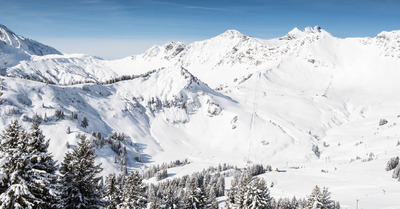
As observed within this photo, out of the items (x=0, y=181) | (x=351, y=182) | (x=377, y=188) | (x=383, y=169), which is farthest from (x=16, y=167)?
(x=383, y=169)

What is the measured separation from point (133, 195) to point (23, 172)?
605 inches

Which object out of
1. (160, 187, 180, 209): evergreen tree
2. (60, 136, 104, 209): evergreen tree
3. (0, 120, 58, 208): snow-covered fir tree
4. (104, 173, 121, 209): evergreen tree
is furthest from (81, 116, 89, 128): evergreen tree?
(0, 120, 58, 208): snow-covered fir tree

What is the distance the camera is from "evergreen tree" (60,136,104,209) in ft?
79.1

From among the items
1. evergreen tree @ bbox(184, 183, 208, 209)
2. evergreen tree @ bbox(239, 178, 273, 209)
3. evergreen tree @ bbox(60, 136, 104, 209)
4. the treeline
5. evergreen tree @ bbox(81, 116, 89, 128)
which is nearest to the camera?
the treeline

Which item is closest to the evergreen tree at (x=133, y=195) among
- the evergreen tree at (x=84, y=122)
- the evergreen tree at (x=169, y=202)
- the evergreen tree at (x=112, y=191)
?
the evergreen tree at (x=112, y=191)

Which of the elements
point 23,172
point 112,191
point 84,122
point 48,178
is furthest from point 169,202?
point 84,122

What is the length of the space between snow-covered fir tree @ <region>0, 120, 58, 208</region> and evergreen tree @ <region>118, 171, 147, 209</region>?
43.9 feet

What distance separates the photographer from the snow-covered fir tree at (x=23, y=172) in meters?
19.9

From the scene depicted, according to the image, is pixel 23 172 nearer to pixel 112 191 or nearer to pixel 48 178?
pixel 48 178

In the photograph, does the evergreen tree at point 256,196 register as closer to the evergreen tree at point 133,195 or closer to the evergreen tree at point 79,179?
the evergreen tree at point 133,195

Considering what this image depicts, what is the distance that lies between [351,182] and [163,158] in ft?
356

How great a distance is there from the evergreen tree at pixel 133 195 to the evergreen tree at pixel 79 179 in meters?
8.61

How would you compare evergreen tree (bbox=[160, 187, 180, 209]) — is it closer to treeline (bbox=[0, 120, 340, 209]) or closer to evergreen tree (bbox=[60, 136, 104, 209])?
treeline (bbox=[0, 120, 340, 209])

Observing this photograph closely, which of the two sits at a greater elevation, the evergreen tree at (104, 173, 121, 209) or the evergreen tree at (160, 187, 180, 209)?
the evergreen tree at (104, 173, 121, 209)
